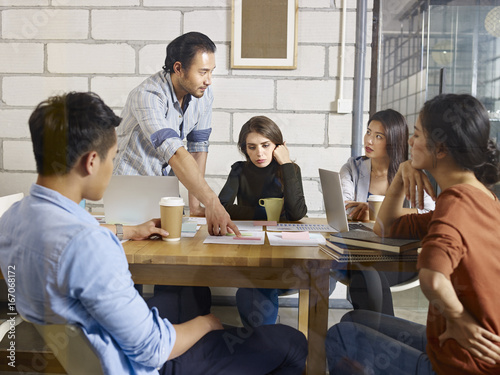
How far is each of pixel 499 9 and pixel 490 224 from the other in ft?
1.20

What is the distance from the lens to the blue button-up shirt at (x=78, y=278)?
0.52 m

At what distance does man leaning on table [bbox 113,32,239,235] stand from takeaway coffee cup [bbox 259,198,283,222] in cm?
39

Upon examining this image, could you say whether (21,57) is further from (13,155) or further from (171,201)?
(171,201)

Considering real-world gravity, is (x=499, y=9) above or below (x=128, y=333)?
above

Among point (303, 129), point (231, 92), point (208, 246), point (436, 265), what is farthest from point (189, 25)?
point (436, 265)

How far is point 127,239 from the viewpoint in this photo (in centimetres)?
97

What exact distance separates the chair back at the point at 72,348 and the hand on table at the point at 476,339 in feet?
1.76

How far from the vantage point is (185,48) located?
3.01ft

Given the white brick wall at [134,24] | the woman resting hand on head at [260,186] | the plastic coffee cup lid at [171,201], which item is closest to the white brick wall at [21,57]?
the white brick wall at [134,24]

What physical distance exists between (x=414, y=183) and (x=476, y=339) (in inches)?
10.3

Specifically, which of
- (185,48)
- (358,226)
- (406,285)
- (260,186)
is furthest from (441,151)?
(260,186)

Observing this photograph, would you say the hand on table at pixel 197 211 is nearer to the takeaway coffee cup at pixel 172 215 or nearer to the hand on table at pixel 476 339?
the takeaway coffee cup at pixel 172 215

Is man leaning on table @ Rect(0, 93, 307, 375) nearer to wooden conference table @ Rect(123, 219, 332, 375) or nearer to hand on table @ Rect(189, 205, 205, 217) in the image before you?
wooden conference table @ Rect(123, 219, 332, 375)

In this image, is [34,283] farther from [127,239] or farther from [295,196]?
[295,196]
